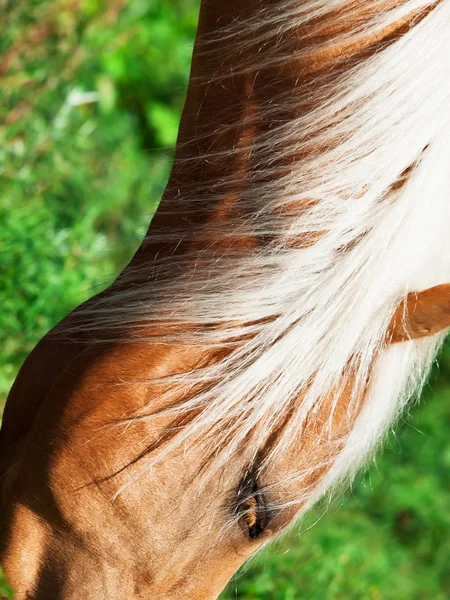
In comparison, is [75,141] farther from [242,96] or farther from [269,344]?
[269,344]

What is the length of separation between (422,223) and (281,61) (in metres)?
0.28

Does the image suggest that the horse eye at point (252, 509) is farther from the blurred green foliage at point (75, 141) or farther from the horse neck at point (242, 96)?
the blurred green foliage at point (75, 141)

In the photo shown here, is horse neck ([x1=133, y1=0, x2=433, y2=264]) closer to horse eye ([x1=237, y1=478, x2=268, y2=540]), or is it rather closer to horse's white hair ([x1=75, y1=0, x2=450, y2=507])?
horse's white hair ([x1=75, y1=0, x2=450, y2=507])

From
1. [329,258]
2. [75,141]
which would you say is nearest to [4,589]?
[329,258]

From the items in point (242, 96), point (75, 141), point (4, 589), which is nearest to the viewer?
point (4, 589)

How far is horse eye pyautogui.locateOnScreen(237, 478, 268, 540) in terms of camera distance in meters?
0.88

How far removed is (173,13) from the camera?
3.53m

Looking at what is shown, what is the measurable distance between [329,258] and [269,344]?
0.38 feet

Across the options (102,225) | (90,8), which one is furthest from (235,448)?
(90,8)

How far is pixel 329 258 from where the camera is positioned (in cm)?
86

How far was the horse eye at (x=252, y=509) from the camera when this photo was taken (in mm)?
885

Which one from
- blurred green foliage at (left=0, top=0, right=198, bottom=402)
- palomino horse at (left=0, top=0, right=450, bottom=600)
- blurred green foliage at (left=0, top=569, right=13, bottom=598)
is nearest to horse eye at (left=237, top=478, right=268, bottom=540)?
palomino horse at (left=0, top=0, right=450, bottom=600)

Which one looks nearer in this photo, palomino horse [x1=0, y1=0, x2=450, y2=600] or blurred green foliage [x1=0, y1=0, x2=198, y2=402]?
palomino horse [x1=0, y1=0, x2=450, y2=600]

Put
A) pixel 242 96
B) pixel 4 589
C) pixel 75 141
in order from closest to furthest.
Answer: pixel 4 589 → pixel 242 96 → pixel 75 141
